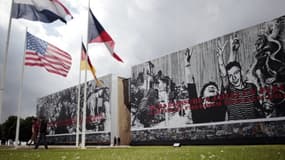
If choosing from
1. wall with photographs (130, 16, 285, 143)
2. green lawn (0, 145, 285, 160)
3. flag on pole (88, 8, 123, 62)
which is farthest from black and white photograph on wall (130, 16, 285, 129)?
green lawn (0, 145, 285, 160)

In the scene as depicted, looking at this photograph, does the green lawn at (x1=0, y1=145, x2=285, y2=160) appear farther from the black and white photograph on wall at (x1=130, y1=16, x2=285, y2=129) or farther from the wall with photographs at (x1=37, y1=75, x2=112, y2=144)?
the wall with photographs at (x1=37, y1=75, x2=112, y2=144)

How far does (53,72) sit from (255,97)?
1846cm

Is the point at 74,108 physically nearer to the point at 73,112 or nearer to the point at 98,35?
the point at 73,112

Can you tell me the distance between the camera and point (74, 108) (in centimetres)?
5331

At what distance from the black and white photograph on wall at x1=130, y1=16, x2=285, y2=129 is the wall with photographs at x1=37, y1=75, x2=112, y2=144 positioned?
7.00 m

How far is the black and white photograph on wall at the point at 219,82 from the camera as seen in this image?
1013 inches

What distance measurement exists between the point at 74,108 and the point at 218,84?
3173 centimetres

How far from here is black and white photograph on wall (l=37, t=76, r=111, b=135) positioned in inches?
1813

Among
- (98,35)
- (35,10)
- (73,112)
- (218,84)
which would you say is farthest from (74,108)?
(35,10)

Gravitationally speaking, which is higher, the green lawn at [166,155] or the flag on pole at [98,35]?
the flag on pole at [98,35]

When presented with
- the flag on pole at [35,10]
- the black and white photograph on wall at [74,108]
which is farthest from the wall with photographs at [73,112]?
the flag on pole at [35,10]

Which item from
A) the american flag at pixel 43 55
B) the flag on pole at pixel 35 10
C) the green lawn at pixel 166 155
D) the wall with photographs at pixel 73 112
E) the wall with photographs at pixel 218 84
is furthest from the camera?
the wall with photographs at pixel 73 112

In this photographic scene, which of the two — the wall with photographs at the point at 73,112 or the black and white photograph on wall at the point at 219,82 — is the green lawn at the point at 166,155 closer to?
the black and white photograph on wall at the point at 219,82

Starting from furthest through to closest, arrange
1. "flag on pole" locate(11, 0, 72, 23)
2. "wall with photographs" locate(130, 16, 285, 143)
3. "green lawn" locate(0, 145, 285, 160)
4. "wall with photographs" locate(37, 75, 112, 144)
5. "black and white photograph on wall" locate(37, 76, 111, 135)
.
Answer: "black and white photograph on wall" locate(37, 76, 111, 135)
"wall with photographs" locate(37, 75, 112, 144)
"wall with photographs" locate(130, 16, 285, 143)
"flag on pole" locate(11, 0, 72, 23)
"green lawn" locate(0, 145, 285, 160)
